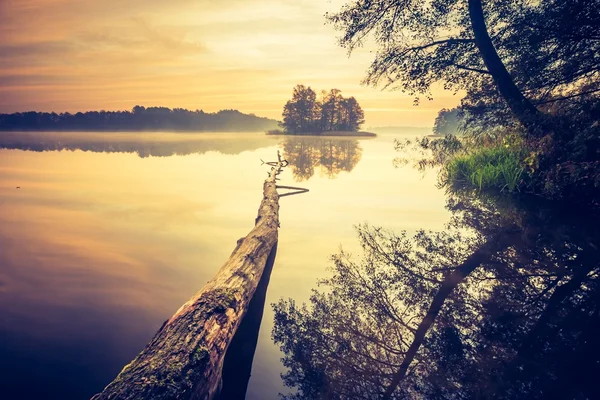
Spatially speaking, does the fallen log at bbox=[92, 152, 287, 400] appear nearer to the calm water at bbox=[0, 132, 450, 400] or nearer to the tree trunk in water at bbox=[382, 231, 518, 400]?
the calm water at bbox=[0, 132, 450, 400]

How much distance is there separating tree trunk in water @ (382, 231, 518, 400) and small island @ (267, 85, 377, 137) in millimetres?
81960

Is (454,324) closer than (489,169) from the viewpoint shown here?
Yes

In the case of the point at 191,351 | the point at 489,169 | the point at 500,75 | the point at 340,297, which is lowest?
the point at 340,297

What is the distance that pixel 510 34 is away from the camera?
973 centimetres

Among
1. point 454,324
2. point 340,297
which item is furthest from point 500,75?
point 340,297

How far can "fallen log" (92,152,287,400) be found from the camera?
6.68 ft

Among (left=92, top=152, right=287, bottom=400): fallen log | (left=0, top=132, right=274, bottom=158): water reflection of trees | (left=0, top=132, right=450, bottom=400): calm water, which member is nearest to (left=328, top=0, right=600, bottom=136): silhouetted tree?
(left=0, top=132, right=450, bottom=400): calm water

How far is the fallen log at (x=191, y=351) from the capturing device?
204cm

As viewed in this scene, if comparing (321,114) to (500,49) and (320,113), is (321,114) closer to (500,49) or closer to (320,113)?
(320,113)

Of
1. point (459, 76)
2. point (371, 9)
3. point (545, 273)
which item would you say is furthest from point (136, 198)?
point (459, 76)

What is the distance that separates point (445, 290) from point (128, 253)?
19.0ft

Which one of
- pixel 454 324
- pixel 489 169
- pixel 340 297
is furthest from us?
pixel 489 169

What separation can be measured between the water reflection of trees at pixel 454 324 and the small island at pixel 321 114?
8261cm

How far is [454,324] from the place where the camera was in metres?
3.58
